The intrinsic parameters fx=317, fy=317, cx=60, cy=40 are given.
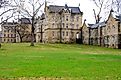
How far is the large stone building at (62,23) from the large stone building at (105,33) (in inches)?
165

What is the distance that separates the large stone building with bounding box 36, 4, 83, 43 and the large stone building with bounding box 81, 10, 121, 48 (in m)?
4.19

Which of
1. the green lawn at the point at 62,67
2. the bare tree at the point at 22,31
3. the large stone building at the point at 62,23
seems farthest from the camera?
the large stone building at the point at 62,23

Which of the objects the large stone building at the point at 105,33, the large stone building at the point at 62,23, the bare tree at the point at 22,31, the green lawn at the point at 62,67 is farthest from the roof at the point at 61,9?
the green lawn at the point at 62,67

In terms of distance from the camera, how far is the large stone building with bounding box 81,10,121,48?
7475 centimetres

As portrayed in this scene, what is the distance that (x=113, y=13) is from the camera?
77.2m

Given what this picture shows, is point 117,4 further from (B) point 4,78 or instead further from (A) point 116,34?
(B) point 4,78

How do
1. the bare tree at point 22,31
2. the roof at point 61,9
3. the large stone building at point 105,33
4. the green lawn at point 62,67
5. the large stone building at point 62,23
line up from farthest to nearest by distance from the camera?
1. the roof at point 61,9
2. the large stone building at point 62,23
3. the bare tree at point 22,31
4. the large stone building at point 105,33
5. the green lawn at point 62,67

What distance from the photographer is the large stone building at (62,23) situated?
102 m

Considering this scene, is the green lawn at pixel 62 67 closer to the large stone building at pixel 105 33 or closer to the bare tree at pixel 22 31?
the large stone building at pixel 105 33

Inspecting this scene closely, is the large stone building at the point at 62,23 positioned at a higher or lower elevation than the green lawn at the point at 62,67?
higher

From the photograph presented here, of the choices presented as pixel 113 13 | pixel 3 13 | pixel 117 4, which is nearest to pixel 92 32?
pixel 113 13

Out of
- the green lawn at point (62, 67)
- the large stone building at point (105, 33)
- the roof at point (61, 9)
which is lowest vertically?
the green lawn at point (62, 67)

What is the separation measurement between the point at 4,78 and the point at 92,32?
77.0 metres

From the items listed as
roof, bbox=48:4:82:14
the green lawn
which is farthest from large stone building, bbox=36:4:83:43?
the green lawn
